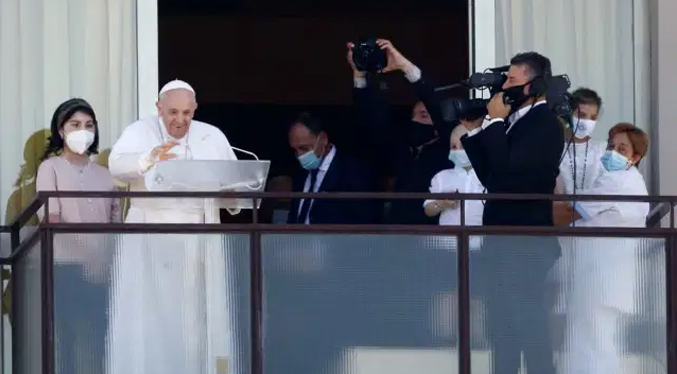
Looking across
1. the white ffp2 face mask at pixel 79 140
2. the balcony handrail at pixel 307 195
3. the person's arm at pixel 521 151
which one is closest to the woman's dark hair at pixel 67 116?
the white ffp2 face mask at pixel 79 140

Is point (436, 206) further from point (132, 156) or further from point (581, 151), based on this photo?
point (132, 156)

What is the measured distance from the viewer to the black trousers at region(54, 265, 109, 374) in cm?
966

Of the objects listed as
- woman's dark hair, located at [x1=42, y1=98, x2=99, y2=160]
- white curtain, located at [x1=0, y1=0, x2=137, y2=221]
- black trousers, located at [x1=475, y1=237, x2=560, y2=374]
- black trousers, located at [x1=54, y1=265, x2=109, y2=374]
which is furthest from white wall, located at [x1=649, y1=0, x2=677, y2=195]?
black trousers, located at [x1=54, y1=265, x2=109, y2=374]

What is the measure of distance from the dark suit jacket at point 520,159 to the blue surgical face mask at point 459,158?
2.42ft

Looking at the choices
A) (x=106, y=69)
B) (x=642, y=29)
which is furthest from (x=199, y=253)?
(x=642, y=29)

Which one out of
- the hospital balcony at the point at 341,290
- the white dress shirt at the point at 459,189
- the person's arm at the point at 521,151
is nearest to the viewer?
the person's arm at the point at 521,151

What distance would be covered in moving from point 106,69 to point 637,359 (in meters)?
3.62

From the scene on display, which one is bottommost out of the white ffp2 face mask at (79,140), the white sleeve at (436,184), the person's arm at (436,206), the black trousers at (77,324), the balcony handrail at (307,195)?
the black trousers at (77,324)

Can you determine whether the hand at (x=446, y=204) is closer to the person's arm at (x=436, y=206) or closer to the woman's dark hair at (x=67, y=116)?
the person's arm at (x=436, y=206)

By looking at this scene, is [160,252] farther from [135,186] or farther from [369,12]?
[369,12]

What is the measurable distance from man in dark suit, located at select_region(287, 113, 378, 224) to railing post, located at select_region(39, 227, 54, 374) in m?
1.50

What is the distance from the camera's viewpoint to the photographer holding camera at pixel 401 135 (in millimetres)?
10680

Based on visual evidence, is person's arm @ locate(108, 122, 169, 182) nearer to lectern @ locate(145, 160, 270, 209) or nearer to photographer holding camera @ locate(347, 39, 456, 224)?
lectern @ locate(145, 160, 270, 209)

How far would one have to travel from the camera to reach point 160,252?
9.70 metres
